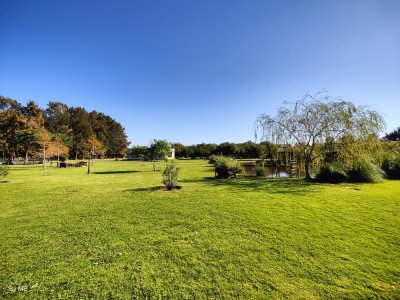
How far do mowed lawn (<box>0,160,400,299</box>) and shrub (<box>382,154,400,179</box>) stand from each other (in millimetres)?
9389

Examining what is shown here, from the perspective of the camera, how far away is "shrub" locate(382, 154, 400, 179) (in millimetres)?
14438

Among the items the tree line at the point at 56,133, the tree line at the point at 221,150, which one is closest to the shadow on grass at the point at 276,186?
the tree line at the point at 56,133

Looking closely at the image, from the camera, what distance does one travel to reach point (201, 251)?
13.7ft

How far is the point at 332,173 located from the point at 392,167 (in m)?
5.02

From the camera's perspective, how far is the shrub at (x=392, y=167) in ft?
47.4

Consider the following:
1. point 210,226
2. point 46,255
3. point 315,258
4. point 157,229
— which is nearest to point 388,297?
point 315,258

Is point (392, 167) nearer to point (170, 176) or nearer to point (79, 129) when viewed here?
point (170, 176)

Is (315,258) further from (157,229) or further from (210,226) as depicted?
(157,229)

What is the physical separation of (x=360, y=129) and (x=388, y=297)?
43.2ft

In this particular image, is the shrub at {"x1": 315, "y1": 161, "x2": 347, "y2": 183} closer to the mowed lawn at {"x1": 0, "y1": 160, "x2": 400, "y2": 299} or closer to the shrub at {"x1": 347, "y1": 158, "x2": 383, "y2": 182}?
the shrub at {"x1": 347, "y1": 158, "x2": 383, "y2": 182}

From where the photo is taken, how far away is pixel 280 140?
15.8m

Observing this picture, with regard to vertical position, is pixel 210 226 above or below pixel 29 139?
below

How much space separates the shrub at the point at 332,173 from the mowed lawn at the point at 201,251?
584 cm

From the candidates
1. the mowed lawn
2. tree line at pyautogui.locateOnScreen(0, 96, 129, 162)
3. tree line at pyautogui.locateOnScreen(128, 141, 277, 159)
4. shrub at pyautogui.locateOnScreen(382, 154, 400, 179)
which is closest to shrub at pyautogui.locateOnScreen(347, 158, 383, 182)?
shrub at pyautogui.locateOnScreen(382, 154, 400, 179)
